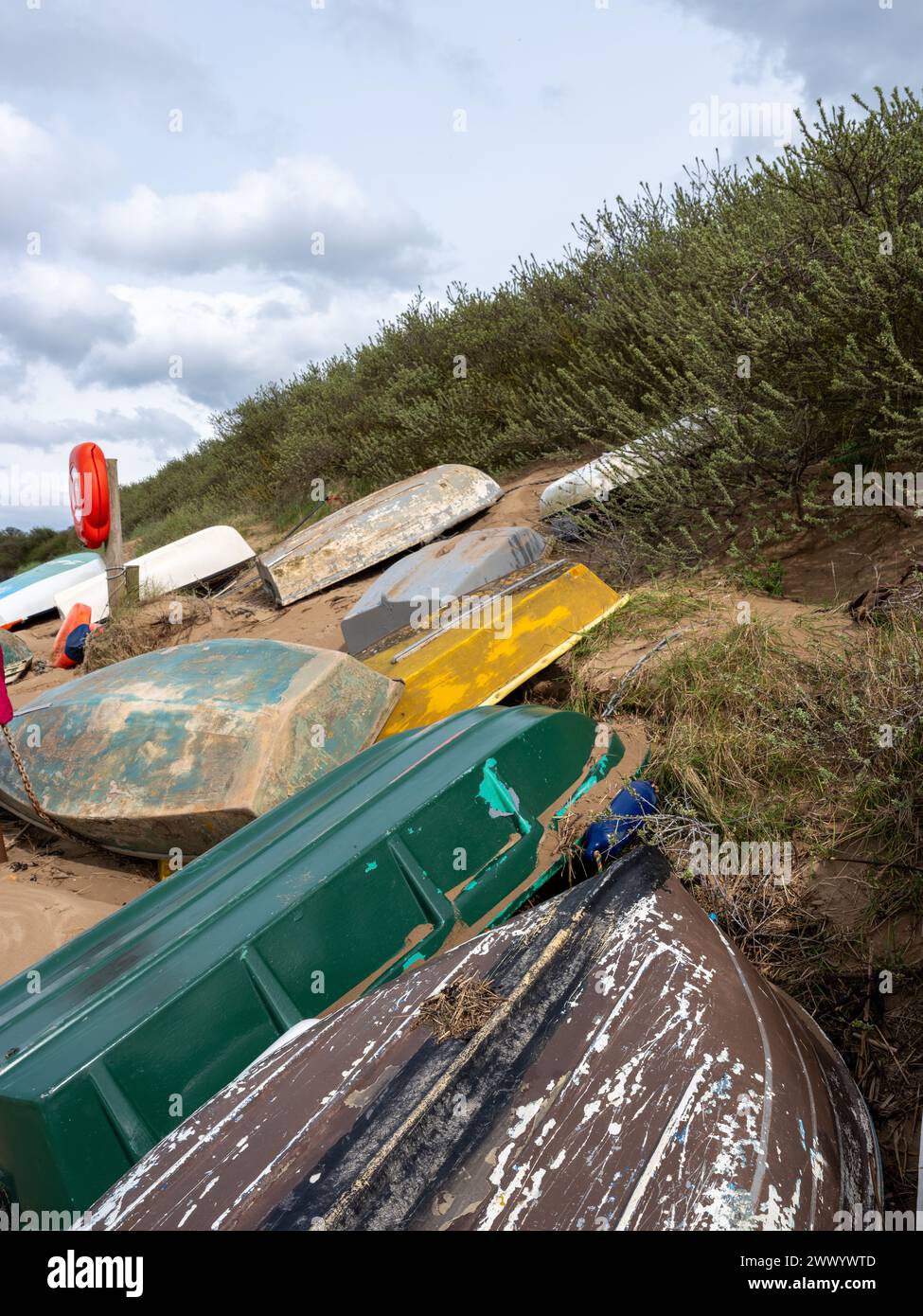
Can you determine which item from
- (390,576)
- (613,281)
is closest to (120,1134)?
(390,576)

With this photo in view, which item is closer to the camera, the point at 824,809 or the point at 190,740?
the point at 824,809

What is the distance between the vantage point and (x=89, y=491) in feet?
28.2

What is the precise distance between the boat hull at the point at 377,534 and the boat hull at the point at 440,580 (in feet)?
6.03

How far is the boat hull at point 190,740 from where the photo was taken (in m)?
3.86

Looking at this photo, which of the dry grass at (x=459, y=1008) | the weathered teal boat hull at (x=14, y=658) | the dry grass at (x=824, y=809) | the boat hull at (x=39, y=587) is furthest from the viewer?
the boat hull at (x=39, y=587)

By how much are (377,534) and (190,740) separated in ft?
15.8

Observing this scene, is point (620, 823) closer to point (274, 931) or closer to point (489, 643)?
point (274, 931)

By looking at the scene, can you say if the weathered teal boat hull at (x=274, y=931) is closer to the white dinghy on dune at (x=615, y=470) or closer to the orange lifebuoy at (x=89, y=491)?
the white dinghy on dune at (x=615, y=470)

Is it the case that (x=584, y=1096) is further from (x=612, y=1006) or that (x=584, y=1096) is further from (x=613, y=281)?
(x=613, y=281)

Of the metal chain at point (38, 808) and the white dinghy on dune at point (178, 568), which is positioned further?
the white dinghy on dune at point (178, 568)

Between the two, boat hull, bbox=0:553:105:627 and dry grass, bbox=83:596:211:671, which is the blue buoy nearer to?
dry grass, bbox=83:596:211:671

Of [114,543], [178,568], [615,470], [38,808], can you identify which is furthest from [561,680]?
[178,568]

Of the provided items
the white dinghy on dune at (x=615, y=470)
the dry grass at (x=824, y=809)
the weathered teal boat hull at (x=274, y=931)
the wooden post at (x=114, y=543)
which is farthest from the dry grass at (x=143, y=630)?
the dry grass at (x=824, y=809)

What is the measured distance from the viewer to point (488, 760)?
316cm
